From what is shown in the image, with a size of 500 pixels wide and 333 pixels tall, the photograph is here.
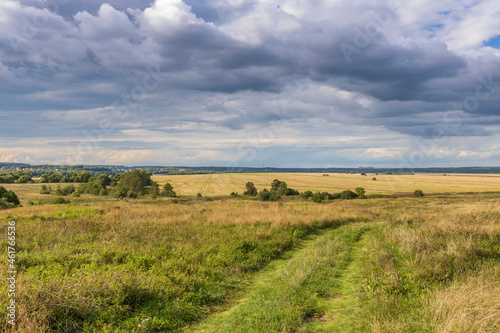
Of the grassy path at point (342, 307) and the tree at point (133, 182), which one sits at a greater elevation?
the grassy path at point (342, 307)

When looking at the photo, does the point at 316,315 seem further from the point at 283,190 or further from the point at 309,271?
the point at 283,190

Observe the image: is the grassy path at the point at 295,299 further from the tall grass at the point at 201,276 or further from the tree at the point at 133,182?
the tree at the point at 133,182

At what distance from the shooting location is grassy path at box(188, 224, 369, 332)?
19.5 feet

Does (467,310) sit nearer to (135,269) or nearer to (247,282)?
(247,282)

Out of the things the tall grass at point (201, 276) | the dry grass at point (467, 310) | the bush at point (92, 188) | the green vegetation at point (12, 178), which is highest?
the dry grass at point (467, 310)

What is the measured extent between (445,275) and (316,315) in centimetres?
420

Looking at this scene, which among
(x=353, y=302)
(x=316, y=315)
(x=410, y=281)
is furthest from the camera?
(x=410, y=281)

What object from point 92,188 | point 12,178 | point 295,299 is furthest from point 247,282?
point 12,178

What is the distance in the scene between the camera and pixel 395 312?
5.95 meters

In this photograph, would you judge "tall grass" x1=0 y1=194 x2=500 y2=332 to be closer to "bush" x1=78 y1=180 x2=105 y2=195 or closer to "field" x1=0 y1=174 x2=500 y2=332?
"field" x1=0 y1=174 x2=500 y2=332

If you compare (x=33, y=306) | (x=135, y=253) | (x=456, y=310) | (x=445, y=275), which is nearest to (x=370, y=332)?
(x=456, y=310)

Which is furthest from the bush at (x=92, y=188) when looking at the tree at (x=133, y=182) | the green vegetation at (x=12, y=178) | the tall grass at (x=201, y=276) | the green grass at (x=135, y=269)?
the green grass at (x=135, y=269)

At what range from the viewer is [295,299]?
693 centimetres

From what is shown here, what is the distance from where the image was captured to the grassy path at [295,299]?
5938 millimetres
